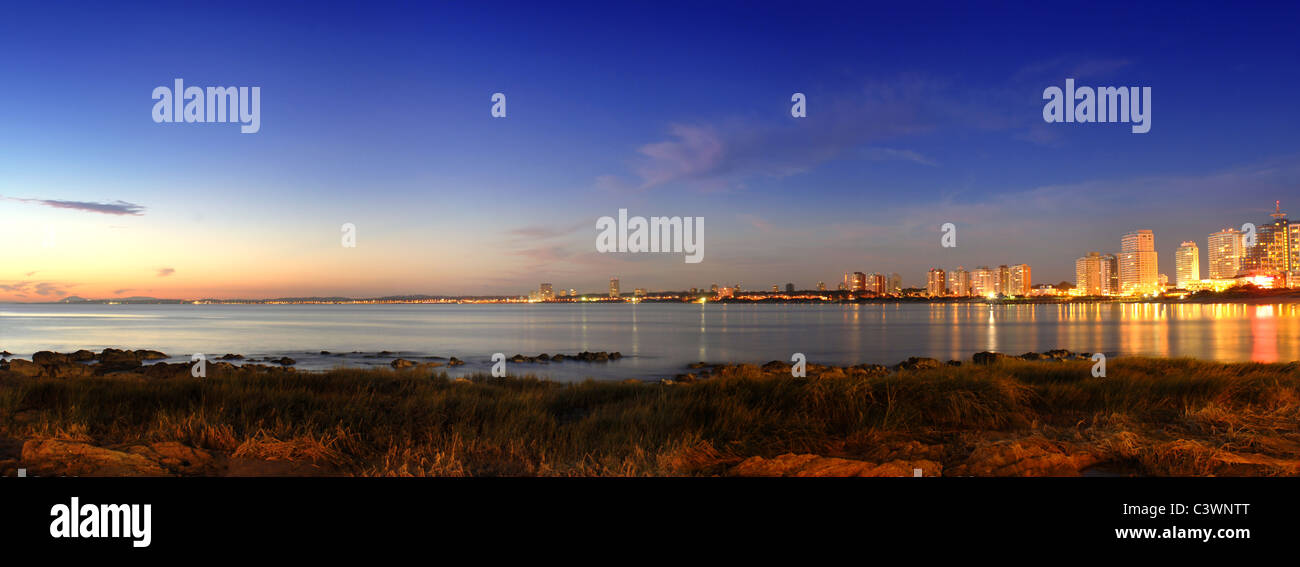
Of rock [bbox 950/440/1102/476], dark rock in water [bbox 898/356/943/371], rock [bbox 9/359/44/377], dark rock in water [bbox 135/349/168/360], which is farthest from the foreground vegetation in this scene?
dark rock in water [bbox 135/349/168/360]

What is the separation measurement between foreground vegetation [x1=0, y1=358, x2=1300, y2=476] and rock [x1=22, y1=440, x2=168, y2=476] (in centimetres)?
2

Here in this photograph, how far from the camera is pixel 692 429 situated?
8508 millimetres

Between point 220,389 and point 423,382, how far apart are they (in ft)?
13.3

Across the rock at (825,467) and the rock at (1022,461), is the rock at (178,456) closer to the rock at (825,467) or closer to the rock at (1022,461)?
the rock at (825,467)

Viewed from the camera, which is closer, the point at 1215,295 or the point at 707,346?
the point at 707,346

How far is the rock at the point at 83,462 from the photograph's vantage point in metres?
6.17

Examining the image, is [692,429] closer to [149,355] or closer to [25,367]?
[25,367]

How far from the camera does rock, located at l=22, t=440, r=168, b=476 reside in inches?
243
